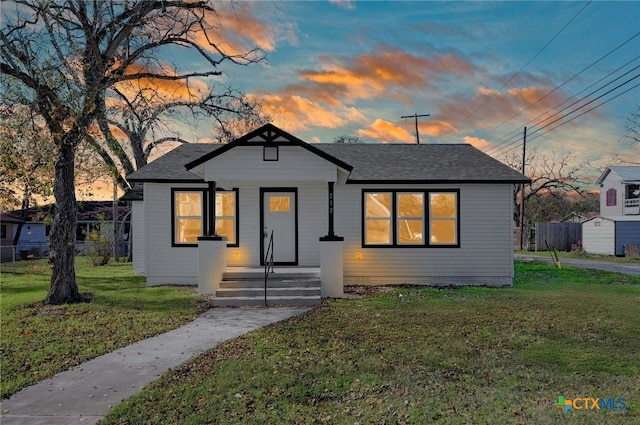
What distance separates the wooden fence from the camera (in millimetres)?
33344

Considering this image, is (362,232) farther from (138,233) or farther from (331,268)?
(138,233)

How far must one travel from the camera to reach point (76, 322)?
28.4ft

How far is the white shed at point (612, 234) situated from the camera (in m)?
27.4

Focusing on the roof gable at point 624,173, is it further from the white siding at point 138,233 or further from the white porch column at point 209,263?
the white siding at point 138,233

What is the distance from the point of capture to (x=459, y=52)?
1636cm

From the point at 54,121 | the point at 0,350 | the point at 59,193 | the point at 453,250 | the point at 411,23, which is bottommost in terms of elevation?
the point at 0,350

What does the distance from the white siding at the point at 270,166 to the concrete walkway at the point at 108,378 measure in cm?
429

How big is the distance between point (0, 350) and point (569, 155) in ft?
147

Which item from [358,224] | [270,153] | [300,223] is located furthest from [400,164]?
[270,153]

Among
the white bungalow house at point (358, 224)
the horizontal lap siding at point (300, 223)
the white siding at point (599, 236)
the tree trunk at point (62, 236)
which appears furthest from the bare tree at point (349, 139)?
the tree trunk at point (62, 236)

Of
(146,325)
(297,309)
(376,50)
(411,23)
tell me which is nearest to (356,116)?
(376,50)

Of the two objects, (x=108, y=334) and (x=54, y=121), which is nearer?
(x=108, y=334)

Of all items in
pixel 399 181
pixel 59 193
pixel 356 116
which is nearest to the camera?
pixel 59 193

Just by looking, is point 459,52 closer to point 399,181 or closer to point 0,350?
point 399,181
